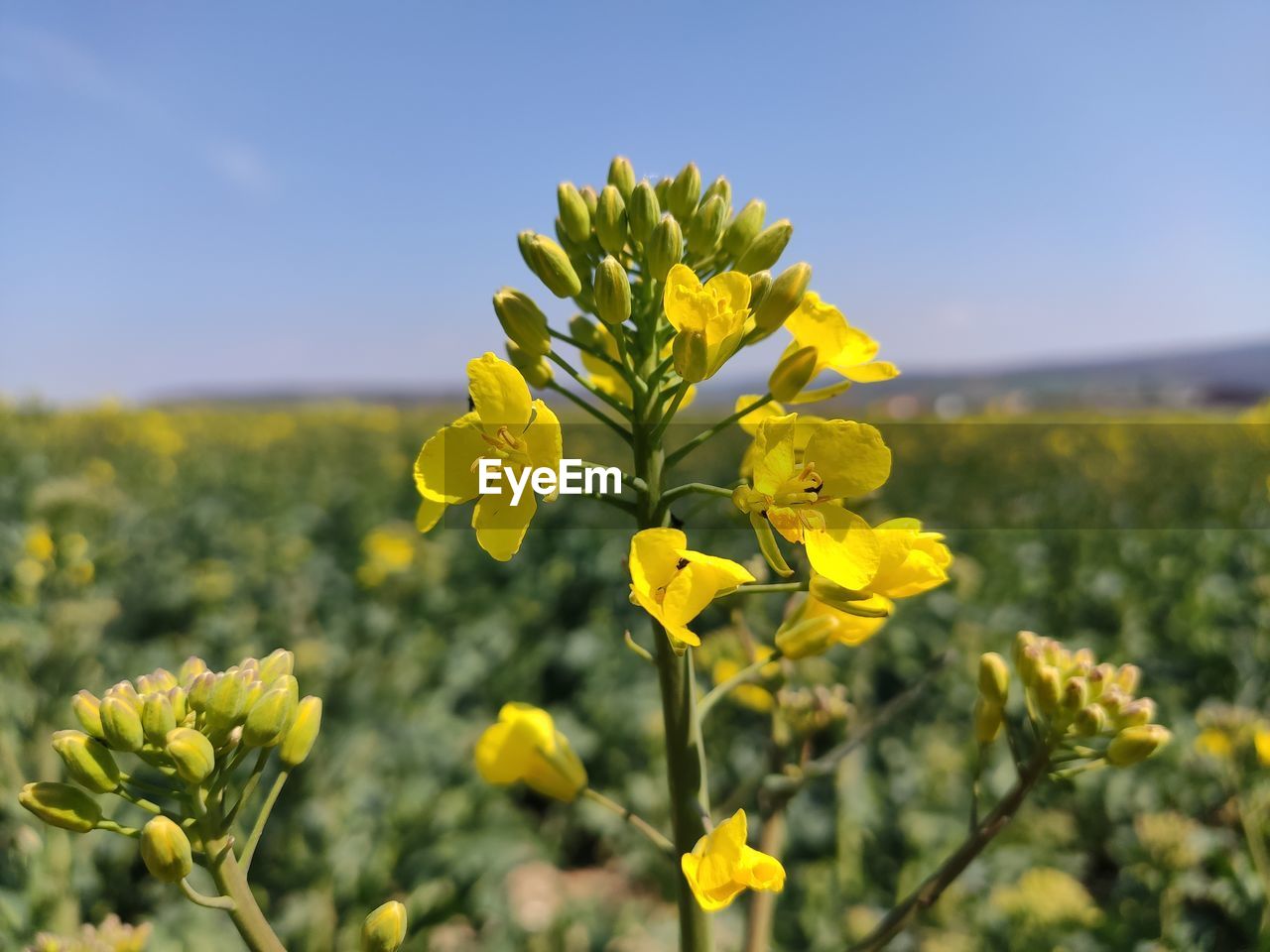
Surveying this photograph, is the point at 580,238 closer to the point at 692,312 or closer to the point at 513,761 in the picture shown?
the point at 692,312

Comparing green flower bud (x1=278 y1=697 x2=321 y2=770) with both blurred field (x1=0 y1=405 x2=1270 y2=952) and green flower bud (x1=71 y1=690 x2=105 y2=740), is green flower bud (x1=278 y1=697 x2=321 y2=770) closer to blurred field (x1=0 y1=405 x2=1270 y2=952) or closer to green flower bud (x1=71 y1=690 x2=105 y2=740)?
green flower bud (x1=71 y1=690 x2=105 y2=740)

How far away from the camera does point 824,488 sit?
1.24m

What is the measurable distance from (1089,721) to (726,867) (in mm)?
746

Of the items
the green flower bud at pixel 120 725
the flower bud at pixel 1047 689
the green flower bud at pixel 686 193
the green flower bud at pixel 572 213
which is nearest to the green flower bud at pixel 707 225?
the green flower bud at pixel 686 193

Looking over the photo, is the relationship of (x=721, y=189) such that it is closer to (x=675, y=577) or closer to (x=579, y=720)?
(x=675, y=577)

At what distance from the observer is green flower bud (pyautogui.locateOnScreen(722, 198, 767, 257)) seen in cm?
147

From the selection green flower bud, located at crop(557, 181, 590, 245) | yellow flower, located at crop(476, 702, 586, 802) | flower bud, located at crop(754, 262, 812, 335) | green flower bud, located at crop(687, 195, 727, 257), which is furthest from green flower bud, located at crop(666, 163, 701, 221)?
yellow flower, located at crop(476, 702, 586, 802)

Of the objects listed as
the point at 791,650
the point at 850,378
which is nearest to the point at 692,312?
the point at 850,378

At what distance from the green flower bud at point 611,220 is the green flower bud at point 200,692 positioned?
1.04 metres

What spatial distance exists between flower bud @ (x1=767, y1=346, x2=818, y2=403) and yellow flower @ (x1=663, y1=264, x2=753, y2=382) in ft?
0.43

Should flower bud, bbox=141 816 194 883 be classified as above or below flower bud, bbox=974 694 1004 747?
above

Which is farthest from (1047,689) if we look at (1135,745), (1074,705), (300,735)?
(300,735)

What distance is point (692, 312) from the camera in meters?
1.22

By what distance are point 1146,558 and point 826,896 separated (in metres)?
6.52
